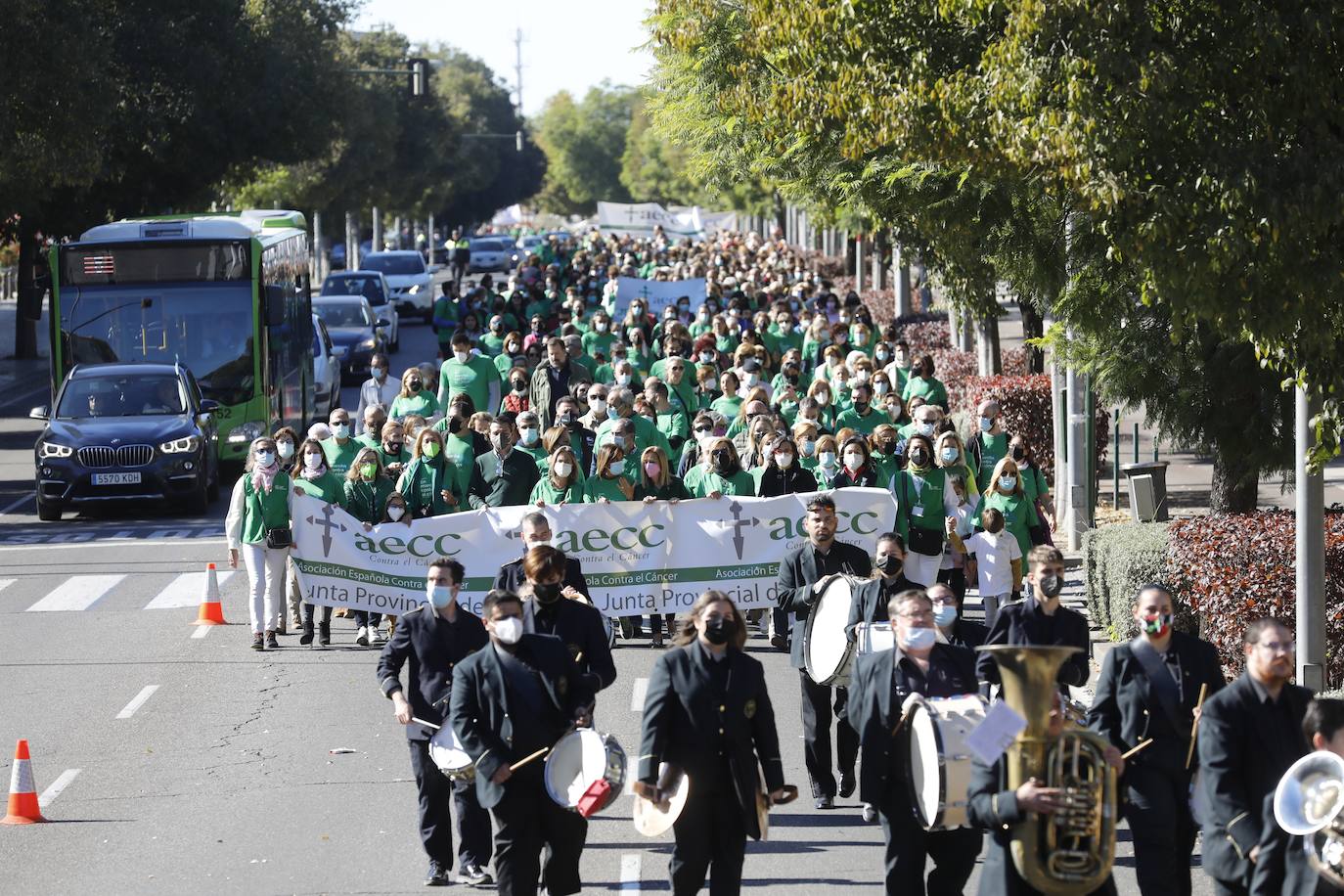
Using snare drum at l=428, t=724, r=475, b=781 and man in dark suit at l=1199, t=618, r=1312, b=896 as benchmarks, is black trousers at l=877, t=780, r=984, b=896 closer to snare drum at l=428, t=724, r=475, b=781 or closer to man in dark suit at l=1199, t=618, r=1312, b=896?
man in dark suit at l=1199, t=618, r=1312, b=896

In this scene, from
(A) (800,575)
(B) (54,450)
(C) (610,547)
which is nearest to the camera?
(A) (800,575)

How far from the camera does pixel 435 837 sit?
9.79 metres

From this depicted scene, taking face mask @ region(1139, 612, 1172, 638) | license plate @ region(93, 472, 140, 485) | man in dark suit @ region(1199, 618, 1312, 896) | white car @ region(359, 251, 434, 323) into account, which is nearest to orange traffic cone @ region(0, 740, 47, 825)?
face mask @ region(1139, 612, 1172, 638)

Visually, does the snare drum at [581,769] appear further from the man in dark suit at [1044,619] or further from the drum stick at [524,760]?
the man in dark suit at [1044,619]

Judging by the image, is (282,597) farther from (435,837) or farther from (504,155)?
(504,155)

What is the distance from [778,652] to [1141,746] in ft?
24.2

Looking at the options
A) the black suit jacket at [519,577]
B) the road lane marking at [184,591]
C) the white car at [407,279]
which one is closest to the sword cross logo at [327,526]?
the road lane marking at [184,591]

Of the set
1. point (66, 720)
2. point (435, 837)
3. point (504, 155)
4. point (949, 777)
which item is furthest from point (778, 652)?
point (504, 155)

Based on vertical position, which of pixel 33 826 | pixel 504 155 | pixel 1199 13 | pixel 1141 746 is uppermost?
pixel 504 155

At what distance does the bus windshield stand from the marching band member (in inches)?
706

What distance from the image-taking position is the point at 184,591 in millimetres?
18734

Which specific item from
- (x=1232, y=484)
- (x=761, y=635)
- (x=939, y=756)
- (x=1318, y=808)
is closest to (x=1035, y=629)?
(x=939, y=756)

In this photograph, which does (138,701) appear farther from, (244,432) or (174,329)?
(174,329)

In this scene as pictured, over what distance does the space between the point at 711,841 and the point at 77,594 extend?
451 inches
